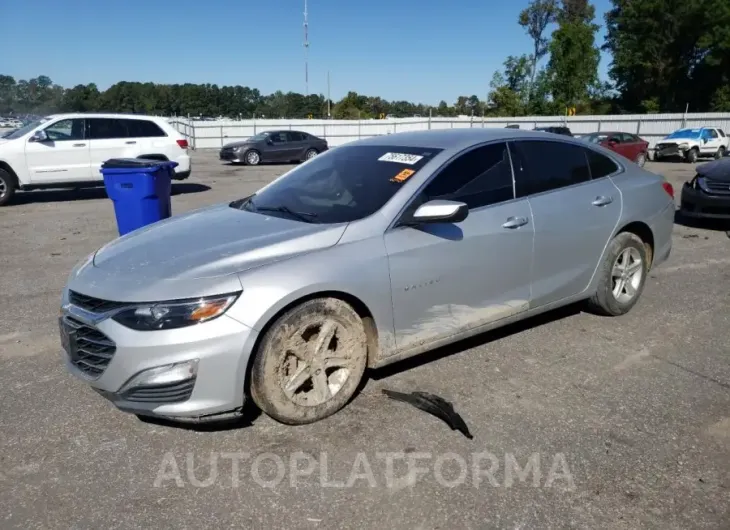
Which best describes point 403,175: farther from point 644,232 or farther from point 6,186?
point 6,186

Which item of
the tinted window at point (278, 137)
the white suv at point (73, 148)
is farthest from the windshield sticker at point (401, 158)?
the tinted window at point (278, 137)

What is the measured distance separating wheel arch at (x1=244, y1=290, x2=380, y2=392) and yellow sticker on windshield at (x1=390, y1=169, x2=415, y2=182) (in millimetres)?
878

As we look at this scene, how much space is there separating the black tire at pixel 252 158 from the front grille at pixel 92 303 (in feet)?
70.2

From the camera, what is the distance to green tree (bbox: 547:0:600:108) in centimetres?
5106

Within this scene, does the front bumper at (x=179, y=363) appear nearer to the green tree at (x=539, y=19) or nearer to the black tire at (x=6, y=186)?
the black tire at (x=6, y=186)

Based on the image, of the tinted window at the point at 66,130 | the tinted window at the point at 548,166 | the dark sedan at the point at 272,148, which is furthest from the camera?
the dark sedan at the point at 272,148

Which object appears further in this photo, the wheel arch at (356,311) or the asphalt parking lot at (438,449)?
the wheel arch at (356,311)

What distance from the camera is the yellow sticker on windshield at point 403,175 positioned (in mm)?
Answer: 3750

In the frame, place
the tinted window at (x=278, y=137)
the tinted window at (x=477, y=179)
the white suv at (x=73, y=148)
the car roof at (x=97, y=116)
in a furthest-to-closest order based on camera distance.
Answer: the tinted window at (x=278, y=137)
the car roof at (x=97, y=116)
the white suv at (x=73, y=148)
the tinted window at (x=477, y=179)

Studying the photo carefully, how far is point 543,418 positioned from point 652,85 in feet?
192

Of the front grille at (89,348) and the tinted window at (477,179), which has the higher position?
the tinted window at (477,179)

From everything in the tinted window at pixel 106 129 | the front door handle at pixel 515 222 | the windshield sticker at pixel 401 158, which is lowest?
the front door handle at pixel 515 222

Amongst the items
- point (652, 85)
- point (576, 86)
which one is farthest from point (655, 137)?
point (652, 85)

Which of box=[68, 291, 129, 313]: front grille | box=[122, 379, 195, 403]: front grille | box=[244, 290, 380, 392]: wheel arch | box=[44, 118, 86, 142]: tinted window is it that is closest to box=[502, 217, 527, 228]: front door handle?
box=[244, 290, 380, 392]: wheel arch
